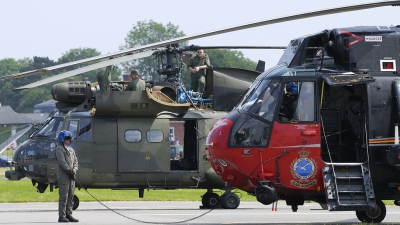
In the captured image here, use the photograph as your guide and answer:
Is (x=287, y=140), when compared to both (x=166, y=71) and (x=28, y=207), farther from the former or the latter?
(x=28, y=207)

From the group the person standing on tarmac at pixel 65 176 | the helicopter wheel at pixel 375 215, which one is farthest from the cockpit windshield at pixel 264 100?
the person standing on tarmac at pixel 65 176

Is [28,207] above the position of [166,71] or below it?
below

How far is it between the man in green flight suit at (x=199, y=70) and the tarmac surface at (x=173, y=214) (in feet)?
9.92

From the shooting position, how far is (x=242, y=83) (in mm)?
20438

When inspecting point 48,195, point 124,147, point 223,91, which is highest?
point 223,91

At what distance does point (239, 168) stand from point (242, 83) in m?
6.07

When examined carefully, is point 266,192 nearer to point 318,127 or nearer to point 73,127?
point 318,127

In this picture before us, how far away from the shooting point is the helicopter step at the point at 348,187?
46.2ft

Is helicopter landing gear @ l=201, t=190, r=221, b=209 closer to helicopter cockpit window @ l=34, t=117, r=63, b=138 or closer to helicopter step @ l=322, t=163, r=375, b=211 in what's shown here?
helicopter cockpit window @ l=34, t=117, r=63, b=138

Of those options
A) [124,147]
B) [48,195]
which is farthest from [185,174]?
[48,195]

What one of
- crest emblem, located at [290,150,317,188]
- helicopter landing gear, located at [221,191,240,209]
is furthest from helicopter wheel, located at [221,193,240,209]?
crest emblem, located at [290,150,317,188]

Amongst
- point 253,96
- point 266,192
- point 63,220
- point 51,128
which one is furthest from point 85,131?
point 266,192

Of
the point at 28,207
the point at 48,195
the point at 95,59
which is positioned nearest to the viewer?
the point at 95,59

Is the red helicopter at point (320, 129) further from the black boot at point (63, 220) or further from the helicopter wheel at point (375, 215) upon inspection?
the black boot at point (63, 220)
